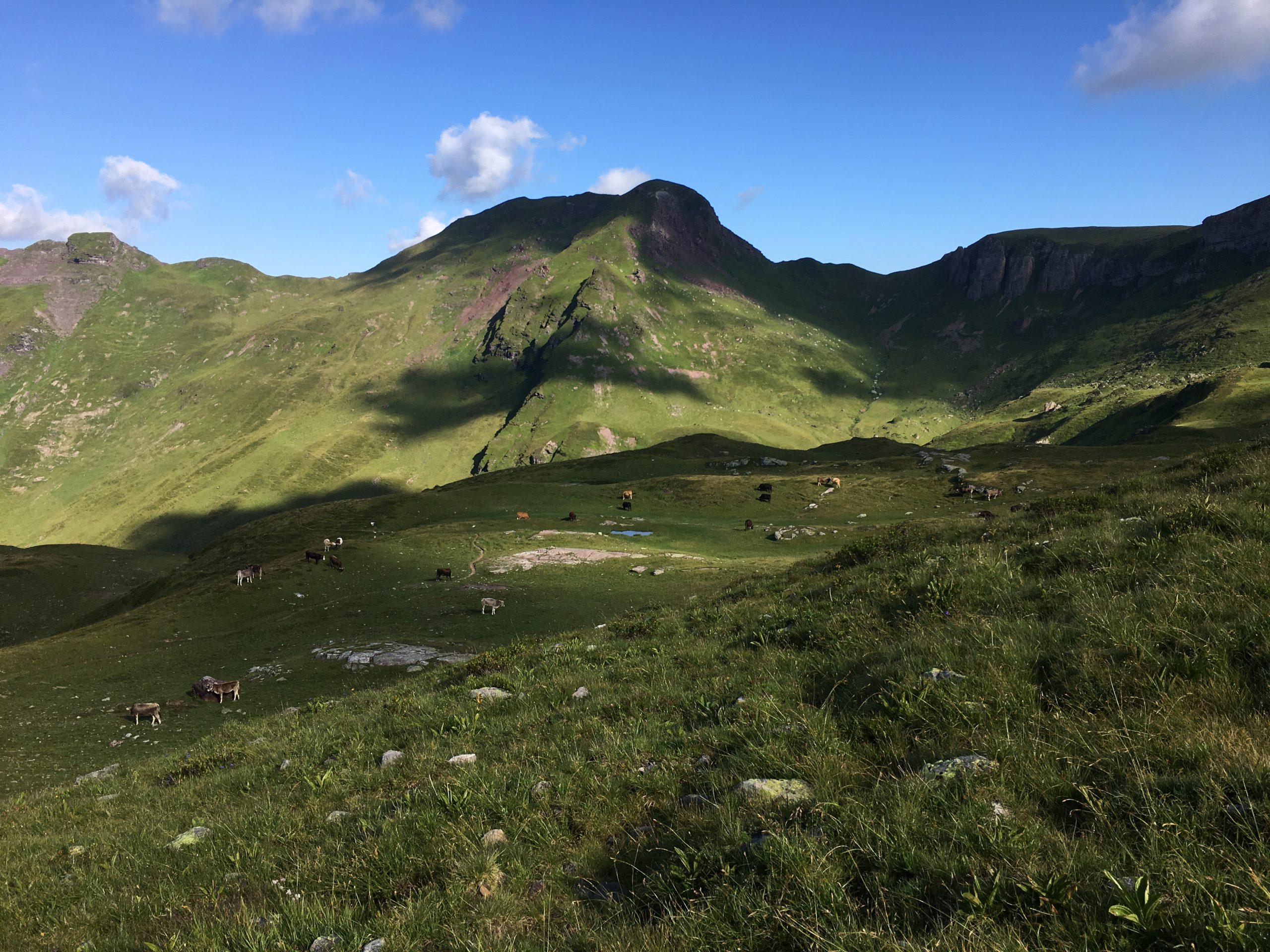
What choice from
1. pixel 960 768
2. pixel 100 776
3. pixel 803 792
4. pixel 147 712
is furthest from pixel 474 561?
pixel 960 768

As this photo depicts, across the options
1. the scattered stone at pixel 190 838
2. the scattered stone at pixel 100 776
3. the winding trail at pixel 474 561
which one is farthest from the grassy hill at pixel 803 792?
the winding trail at pixel 474 561

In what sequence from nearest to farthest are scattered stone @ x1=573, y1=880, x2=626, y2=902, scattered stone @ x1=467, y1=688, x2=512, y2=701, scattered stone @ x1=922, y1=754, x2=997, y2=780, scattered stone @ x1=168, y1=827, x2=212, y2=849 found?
scattered stone @ x1=573, y1=880, x2=626, y2=902
scattered stone @ x1=922, y1=754, x2=997, y2=780
scattered stone @ x1=168, y1=827, x2=212, y2=849
scattered stone @ x1=467, y1=688, x2=512, y2=701

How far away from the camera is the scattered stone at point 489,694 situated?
11.8m

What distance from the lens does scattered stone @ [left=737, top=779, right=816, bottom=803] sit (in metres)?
5.57

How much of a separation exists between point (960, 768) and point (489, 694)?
8.94 meters

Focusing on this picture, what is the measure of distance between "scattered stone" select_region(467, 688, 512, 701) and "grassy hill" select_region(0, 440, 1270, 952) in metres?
0.27

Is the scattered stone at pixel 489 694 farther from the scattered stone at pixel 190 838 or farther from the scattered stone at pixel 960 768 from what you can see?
the scattered stone at pixel 960 768

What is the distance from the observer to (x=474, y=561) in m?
46.6

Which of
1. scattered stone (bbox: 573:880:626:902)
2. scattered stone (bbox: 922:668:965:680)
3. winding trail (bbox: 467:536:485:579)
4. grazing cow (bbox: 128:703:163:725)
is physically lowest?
grazing cow (bbox: 128:703:163:725)

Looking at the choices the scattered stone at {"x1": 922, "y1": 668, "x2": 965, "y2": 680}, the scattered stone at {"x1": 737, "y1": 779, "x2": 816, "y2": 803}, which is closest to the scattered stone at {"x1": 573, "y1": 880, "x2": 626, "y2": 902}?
the scattered stone at {"x1": 737, "y1": 779, "x2": 816, "y2": 803}

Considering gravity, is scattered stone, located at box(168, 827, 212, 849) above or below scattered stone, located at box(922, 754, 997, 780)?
below

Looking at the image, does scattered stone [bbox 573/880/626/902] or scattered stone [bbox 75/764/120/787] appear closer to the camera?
scattered stone [bbox 573/880/626/902]

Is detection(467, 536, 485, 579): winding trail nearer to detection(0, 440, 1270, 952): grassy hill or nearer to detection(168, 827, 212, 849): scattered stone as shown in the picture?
detection(0, 440, 1270, 952): grassy hill

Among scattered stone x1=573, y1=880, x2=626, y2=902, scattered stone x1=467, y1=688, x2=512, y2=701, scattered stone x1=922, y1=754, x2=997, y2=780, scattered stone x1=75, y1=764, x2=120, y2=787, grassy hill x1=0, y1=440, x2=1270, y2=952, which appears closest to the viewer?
grassy hill x1=0, y1=440, x2=1270, y2=952
